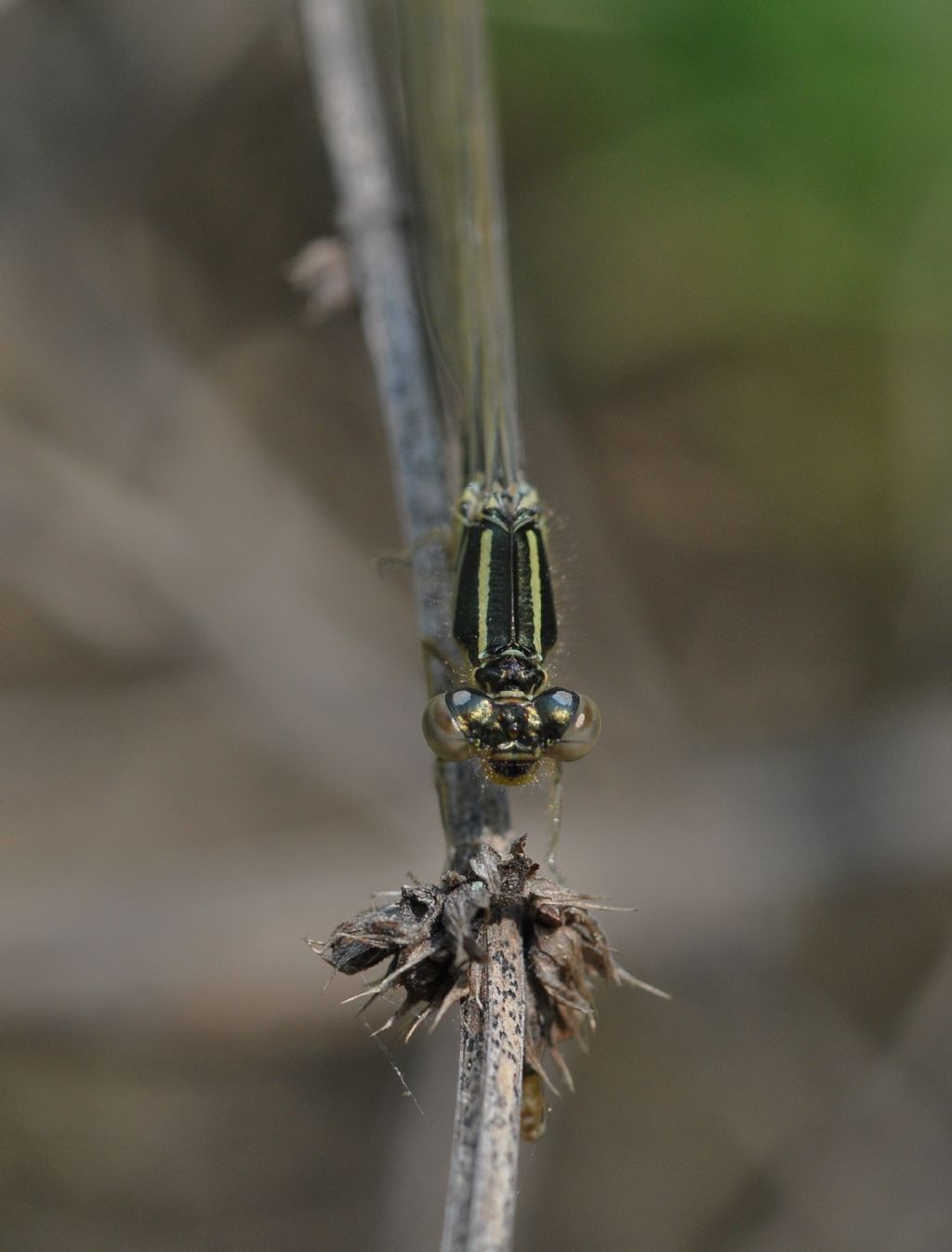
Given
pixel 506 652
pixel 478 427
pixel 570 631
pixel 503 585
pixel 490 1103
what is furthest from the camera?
pixel 570 631

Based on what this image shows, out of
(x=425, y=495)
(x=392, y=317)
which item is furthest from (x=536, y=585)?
(x=392, y=317)

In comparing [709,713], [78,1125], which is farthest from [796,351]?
[78,1125]

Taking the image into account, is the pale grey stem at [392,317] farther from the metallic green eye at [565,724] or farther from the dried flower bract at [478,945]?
the dried flower bract at [478,945]

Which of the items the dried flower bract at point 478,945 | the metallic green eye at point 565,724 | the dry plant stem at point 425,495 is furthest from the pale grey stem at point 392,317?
the dried flower bract at point 478,945

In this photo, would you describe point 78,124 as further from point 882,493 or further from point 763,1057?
point 763,1057

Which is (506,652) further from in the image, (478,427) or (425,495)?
(478,427)

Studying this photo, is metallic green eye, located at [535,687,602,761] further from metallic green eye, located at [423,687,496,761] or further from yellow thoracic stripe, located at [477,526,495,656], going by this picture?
yellow thoracic stripe, located at [477,526,495,656]

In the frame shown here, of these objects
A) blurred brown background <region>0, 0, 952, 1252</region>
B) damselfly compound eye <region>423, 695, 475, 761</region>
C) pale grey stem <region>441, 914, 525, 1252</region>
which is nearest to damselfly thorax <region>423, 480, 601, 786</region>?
damselfly compound eye <region>423, 695, 475, 761</region>
